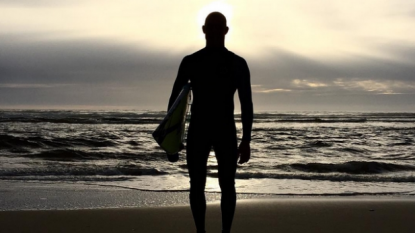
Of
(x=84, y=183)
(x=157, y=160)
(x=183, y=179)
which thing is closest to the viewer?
(x=84, y=183)

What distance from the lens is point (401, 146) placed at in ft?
54.3

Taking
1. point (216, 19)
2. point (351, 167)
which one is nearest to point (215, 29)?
point (216, 19)

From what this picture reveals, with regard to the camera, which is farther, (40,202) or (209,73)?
(40,202)

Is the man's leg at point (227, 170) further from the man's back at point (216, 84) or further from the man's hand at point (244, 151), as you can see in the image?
the man's back at point (216, 84)

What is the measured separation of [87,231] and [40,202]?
1.91 m

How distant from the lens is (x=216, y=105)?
3.62 metres

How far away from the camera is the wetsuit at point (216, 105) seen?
143 inches

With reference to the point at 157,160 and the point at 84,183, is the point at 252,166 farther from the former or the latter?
the point at 84,183

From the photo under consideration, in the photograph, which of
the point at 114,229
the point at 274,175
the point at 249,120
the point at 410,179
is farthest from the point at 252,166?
the point at 249,120

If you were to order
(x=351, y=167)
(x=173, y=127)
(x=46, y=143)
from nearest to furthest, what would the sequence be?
(x=173, y=127), (x=351, y=167), (x=46, y=143)

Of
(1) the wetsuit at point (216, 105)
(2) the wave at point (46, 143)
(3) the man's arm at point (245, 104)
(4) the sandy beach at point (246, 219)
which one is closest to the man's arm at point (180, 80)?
(1) the wetsuit at point (216, 105)

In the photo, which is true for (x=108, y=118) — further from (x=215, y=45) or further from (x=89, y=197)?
(x=215, y=45)

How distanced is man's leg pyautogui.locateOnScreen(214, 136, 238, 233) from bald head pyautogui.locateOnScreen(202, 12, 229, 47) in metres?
0.73

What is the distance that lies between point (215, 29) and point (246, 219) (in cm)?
269
